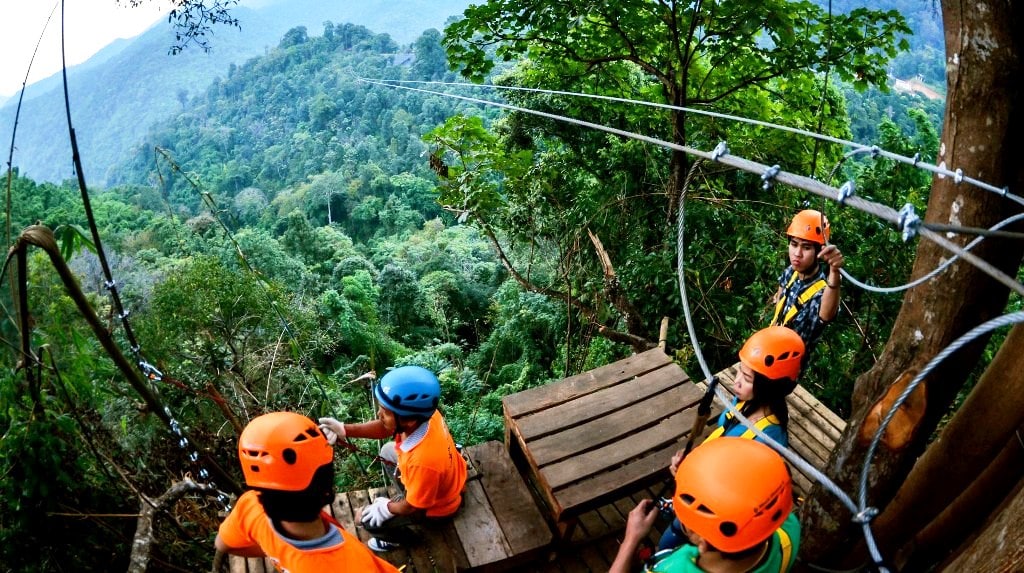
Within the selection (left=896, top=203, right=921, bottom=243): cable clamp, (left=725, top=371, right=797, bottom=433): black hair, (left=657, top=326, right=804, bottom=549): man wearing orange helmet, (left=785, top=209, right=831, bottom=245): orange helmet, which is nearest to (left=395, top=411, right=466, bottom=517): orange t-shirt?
(left=657, top=326, right=804, bottom=549): man wearing orange helmet

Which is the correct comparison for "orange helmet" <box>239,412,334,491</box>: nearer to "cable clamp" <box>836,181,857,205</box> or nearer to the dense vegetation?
the dense vegetation

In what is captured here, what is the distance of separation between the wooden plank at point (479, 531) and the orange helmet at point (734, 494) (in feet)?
4.58

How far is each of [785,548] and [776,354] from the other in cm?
88

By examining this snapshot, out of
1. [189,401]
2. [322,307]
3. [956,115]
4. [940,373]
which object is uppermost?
[956,115]

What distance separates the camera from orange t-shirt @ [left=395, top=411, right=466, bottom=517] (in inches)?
112

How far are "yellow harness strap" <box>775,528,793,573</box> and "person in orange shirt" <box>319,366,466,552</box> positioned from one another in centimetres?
149

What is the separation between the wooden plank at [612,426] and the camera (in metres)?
3.31

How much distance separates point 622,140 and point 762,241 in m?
2.90

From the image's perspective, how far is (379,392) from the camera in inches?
113

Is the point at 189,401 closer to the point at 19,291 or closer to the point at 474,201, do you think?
the point at 474,201

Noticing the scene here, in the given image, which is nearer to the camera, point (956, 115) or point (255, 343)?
point (956, 115)

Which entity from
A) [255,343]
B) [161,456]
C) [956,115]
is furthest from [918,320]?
[255,343]

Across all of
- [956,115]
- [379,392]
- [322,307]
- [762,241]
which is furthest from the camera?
[322,307]

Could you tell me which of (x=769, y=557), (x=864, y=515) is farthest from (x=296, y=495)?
(x=864, y=515)
